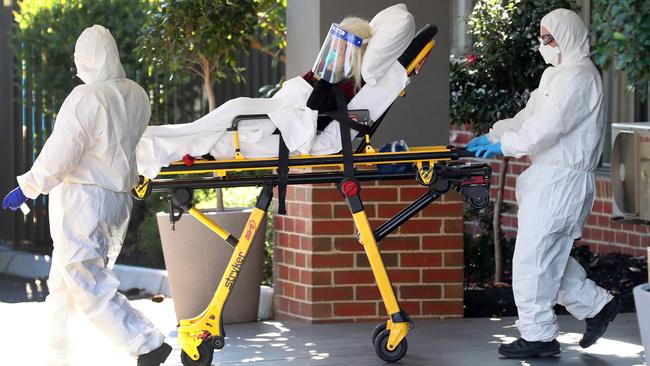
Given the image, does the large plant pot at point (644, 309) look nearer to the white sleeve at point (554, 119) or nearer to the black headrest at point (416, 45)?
the white sleeve at point (554, 119)

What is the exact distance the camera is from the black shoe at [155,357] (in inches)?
266

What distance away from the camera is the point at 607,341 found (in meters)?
7.73

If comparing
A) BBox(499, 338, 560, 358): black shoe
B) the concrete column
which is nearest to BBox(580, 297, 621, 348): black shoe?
BBox(499, 338, 560, 358): black shoe

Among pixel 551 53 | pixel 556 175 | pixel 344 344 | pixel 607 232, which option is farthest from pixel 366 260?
pixel 607 232

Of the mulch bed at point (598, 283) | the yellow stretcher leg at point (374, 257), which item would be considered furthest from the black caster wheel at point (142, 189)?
the mulch bed at point (598, 283)

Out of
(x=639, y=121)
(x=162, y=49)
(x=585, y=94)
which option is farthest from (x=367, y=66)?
(x=639, y=121)

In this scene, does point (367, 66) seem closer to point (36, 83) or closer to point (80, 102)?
point (80, 102)

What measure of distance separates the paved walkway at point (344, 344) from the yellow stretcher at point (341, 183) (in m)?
0.32

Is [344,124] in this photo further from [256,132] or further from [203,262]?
[203,262]

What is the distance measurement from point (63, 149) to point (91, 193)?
298 millimetres

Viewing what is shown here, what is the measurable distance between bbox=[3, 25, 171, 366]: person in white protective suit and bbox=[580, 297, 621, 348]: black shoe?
2.40m

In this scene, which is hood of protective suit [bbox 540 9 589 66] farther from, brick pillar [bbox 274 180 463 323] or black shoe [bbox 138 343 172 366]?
black shoe [bbox 138 343 172 366]

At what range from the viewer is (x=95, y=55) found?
6.69m

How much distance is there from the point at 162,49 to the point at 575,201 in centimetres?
330
